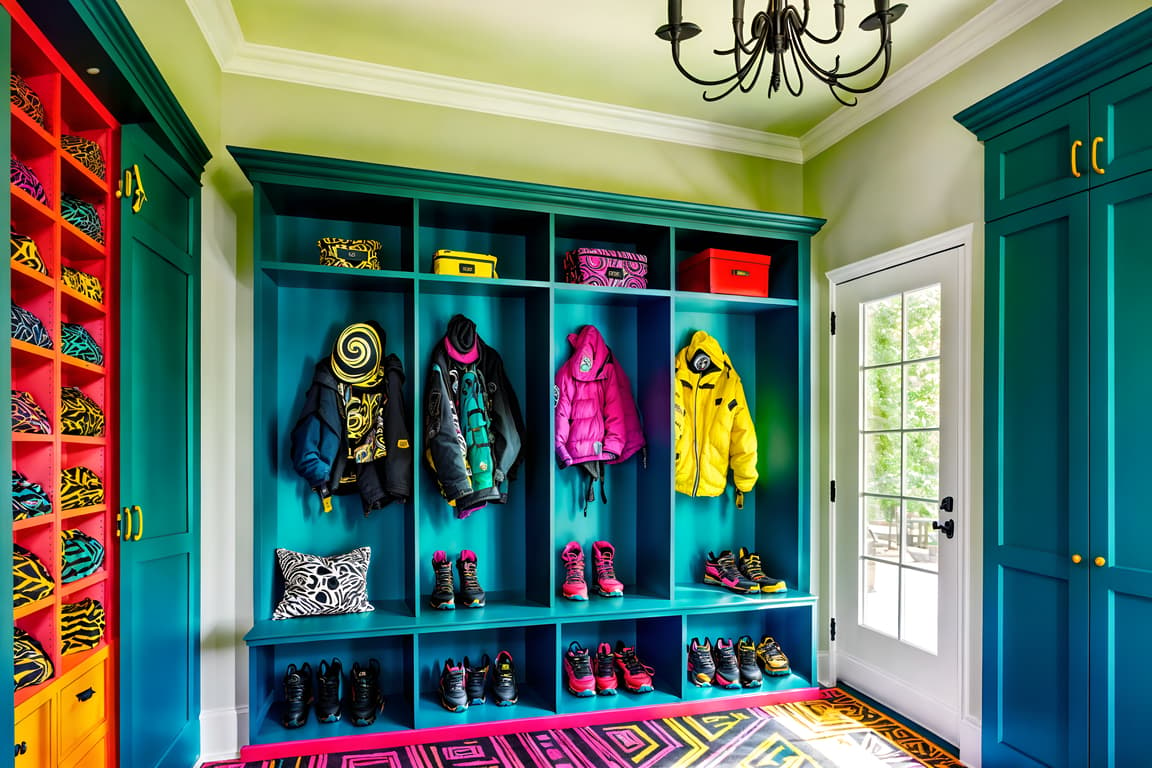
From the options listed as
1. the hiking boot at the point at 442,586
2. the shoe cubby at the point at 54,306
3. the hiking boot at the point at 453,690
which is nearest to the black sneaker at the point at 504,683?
the hiking boot at the point at 453,690

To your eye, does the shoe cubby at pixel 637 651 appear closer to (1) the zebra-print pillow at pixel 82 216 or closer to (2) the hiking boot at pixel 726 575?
(2) the hiking boot at pixel 726 575

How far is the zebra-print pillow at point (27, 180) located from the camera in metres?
1.57

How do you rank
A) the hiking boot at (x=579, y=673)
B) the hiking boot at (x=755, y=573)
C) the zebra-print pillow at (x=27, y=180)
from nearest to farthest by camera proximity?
the zebra-print pillow at (x=27, y=180) → the hiking boot at (x=579, y=673) → the hiking boot at (x=755, y=573)

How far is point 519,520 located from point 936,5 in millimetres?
2635

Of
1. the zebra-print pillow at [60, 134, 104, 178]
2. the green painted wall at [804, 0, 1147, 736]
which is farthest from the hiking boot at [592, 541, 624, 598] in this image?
the zebra-print pillow at [60, 134, 104, 178]

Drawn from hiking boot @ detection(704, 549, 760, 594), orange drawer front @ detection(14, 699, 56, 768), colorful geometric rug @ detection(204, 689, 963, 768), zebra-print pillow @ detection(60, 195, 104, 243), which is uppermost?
zebra-print pillow @ detection(60, 195, 104, 243)

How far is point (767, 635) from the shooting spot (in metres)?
3.65

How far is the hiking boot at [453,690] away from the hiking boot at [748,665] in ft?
4.14

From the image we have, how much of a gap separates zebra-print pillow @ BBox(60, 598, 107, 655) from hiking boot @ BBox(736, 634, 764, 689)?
8.30ft

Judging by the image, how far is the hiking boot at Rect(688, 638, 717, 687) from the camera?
3.27 meters

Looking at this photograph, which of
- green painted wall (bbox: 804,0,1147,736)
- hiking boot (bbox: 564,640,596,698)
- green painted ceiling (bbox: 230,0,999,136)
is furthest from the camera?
hiking boot (bbox: 564,640,596,698)

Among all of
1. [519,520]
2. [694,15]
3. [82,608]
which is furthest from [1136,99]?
[82,608]

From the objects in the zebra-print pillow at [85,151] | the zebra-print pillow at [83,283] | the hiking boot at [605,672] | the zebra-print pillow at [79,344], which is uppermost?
the zebra-print pillow at [85,151]

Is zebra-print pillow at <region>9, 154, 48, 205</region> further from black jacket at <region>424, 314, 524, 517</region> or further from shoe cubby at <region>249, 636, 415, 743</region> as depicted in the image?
shoe cubby at <region>249, 636, 415, 743</region>
